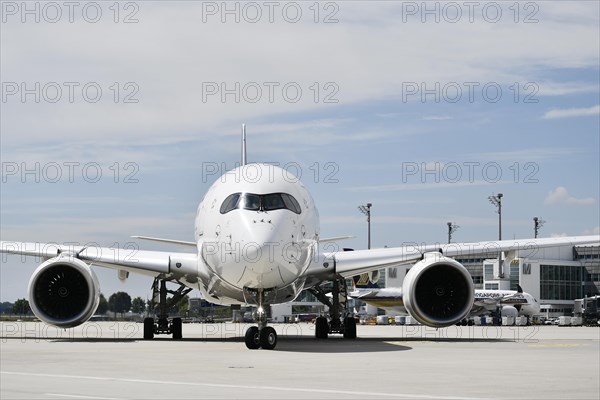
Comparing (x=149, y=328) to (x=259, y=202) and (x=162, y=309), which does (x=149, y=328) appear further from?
(x=259, y=202)

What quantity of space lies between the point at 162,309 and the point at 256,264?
27.5 feet

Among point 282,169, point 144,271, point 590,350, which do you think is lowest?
point 590,350

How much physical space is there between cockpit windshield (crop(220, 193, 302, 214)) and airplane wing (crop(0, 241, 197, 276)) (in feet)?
12.6

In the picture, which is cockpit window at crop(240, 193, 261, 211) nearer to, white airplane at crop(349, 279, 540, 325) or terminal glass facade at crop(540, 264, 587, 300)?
white airplane at crop(349, 279, 540, 325)

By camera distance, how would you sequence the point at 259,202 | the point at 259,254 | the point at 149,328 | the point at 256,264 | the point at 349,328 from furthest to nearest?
the point at 349,328 → the point at 149,328 → the point at 259,202 → the point at 256,264 → the point at 259,254

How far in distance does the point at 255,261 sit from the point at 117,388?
10.1m

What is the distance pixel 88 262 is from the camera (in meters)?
28.0

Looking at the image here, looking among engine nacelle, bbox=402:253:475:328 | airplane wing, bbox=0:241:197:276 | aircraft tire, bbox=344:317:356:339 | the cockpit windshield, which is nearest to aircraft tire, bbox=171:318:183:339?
airplane wing, bbox=0:241:197:276

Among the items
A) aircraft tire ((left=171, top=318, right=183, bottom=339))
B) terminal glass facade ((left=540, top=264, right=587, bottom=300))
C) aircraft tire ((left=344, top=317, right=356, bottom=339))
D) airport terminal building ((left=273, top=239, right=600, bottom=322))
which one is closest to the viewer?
aircraft tire ((left=171, top=318, right=183, bottom=339))

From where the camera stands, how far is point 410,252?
2836cm

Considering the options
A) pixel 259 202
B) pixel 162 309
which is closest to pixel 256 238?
pixel 259 202

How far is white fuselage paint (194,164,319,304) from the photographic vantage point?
22656 mm

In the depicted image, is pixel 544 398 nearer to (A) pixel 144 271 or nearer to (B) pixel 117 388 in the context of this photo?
(B) pixel 117 388

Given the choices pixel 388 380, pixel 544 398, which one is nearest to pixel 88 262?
pixel 388 380
